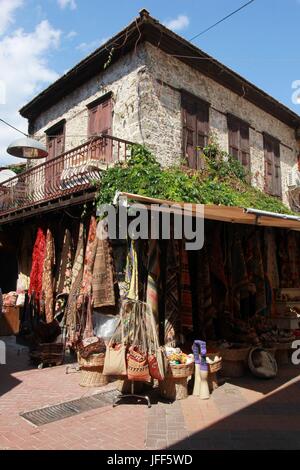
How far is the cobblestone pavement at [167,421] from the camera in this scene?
13.1 ft

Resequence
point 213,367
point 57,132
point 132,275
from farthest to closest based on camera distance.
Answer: point 57,132, point 132,275, point 213,367

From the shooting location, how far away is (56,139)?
476 inches

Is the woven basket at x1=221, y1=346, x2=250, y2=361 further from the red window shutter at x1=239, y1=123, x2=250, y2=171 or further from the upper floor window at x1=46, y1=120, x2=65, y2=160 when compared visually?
the upper floor window at x1=46, y1=120, x2=65, y2=160

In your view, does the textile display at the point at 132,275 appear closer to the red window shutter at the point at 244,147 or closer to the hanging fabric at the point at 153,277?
the hanging fabric at the point at 153,277

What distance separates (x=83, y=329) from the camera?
7180mm

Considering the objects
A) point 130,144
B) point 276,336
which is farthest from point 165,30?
point 276,336

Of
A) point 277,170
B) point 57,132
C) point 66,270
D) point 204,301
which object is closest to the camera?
point 204,301

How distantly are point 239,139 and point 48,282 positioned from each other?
735cm

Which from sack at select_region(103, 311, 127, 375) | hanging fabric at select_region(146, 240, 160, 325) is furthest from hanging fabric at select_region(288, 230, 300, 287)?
sack at select_region(103, 311, 127, 375)

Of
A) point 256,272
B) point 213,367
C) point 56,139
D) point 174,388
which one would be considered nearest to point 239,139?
point 256,272

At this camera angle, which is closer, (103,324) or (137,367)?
(137,367)

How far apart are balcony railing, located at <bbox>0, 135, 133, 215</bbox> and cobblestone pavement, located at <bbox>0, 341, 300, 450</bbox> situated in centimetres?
421

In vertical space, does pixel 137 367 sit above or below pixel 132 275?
below

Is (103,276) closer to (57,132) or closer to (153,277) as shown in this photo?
(153,277)
